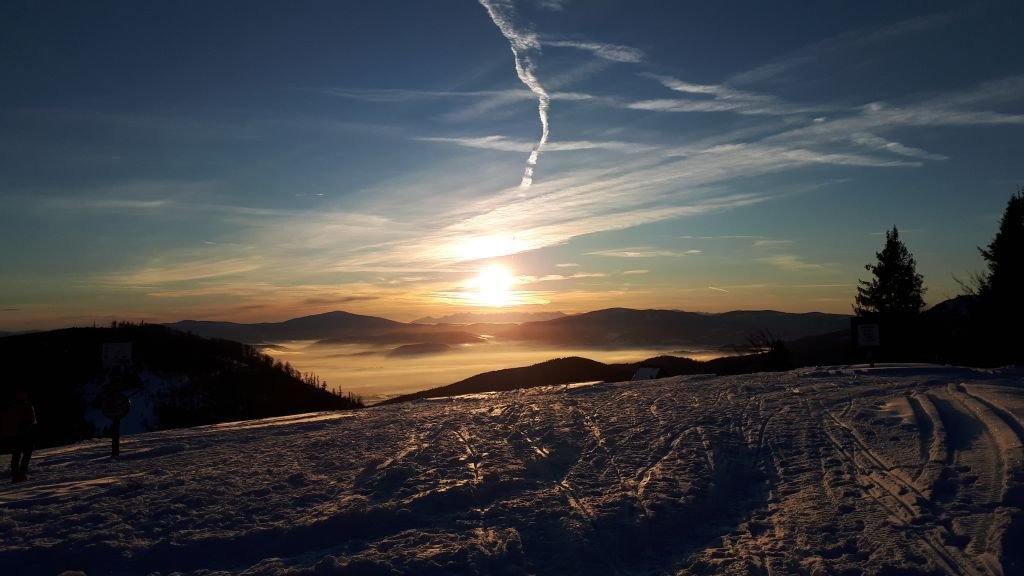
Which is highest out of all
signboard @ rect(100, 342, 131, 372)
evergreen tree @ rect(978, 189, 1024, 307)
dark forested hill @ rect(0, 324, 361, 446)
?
evergreen tree @ rect(978, 189, 1024, 307)

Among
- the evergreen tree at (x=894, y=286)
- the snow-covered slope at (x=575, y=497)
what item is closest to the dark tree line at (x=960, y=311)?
the evergreen tree at (x=894, y=286)

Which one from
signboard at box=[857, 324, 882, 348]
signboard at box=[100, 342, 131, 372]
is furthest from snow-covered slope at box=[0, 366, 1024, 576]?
signboard at box=[857, 324, 882, 348]

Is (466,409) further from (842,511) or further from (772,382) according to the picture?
(842,511)

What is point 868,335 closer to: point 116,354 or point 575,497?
point 575,497

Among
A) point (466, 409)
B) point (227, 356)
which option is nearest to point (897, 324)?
point (466, 409)

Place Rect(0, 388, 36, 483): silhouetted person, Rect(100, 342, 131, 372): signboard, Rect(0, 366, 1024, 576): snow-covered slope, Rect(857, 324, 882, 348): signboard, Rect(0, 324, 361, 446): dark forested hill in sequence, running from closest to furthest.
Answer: Rect(0, 366, 1024, 576): snow-covered slope < Rect(0, 388, 36, 483): silhouetted person < Rect(100, 342, 131, 372): signboard < Rect(857, 324, 882, 348): signboard < Rect(0, 324, 361, 446): dark forested hill

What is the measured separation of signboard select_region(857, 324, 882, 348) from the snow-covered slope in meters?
6.71

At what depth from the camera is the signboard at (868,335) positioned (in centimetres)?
2317

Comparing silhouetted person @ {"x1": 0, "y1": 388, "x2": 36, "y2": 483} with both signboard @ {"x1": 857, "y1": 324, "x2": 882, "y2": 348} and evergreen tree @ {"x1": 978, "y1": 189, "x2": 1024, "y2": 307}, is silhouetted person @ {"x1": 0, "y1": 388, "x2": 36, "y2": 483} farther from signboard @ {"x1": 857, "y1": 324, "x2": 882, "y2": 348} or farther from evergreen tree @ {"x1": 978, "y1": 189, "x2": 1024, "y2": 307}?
evergreen tree @ {"x1": 978, "y1": 189, "x2": 1024, "y2": 307}

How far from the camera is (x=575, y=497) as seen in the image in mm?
9688

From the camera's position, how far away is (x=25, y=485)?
1234 cm

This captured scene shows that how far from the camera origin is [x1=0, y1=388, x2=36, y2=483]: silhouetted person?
12.9 metres

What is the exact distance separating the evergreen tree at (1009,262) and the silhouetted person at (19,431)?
1837 inches

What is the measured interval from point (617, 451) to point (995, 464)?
5872 millimetres
